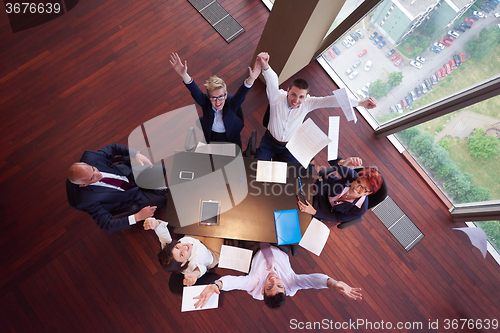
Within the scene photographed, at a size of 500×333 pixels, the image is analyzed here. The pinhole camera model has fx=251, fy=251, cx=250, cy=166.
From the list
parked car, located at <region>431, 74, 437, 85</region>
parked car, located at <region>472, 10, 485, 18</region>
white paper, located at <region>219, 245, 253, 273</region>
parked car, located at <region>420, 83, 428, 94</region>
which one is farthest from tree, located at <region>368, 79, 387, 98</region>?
white paper, located at <region>219, 245, 253, 273</region>

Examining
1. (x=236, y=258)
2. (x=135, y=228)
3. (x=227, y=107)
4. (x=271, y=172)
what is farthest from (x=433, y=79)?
(x=135, y=228)

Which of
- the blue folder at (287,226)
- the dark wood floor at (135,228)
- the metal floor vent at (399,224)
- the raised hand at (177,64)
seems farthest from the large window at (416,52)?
the blue folder at (287,226)

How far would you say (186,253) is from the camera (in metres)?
2.21

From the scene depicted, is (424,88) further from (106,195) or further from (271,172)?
(106,195)

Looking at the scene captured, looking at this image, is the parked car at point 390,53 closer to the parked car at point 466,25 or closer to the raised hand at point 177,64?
the parked car at point 466,25

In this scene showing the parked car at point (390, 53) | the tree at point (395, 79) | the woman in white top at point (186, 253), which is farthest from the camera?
the tree at point (395, 79)

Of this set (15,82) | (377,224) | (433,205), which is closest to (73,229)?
(15,82)

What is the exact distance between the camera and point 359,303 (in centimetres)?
321

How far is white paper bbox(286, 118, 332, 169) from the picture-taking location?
252 cm

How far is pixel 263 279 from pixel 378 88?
301 cm

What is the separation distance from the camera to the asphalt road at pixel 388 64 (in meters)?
2.67

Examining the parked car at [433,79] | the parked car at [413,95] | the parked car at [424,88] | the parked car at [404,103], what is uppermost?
the parked car at [433,79]

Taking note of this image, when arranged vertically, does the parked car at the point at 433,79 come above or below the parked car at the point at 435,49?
below

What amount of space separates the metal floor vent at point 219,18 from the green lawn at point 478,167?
11.6ft
